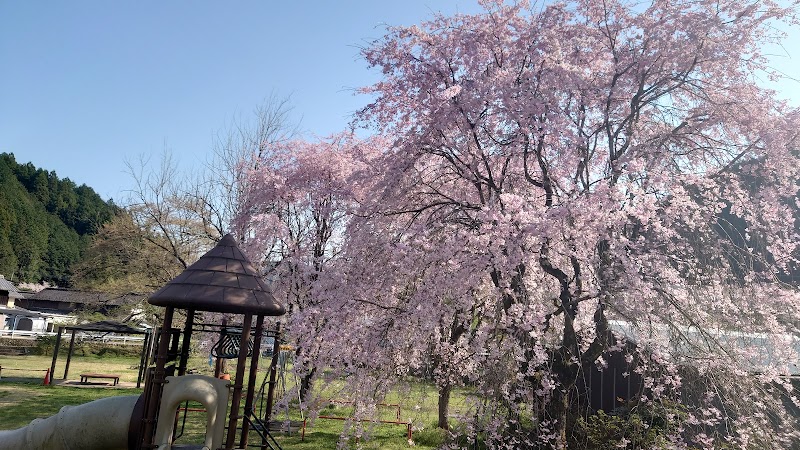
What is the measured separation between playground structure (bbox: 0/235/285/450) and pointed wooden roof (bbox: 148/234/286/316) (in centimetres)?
1

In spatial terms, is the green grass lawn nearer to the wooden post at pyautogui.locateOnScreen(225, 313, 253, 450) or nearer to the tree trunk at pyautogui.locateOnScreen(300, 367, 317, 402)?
the tree trunk at pyautogui.locateOnScreen(300, 367, 317, 402)

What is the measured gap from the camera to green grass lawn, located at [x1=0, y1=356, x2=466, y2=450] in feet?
31.8

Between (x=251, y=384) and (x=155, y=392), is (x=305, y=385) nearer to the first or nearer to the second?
(x=251, y=384)

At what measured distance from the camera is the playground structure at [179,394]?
5766 millimetres

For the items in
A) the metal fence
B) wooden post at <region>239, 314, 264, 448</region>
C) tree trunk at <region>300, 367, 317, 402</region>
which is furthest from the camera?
the metal fence

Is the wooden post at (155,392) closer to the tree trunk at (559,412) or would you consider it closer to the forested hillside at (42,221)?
the tree trunk at (559,412)

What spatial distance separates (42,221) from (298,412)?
56.8m

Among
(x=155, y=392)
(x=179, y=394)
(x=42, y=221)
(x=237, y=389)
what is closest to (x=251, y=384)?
(x=237, y=389)

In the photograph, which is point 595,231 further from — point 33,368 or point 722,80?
point 33,368

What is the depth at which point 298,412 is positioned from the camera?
14195mm

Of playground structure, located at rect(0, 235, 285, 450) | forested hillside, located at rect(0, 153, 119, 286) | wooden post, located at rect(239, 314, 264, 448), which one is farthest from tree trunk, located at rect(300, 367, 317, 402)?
forested hillside, located at rect(0, 153, 119, 286)

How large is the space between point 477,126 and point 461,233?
1.73m

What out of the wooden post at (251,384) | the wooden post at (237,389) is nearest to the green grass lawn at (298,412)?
the wooden post at (251,384)

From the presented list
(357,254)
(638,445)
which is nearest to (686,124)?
(638,445)
